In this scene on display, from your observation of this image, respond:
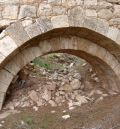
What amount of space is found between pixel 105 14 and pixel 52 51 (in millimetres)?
1301

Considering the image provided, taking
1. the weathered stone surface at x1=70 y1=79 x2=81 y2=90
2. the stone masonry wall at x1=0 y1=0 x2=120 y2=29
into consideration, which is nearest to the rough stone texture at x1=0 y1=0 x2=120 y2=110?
the stone masonry wall at x1=0 y1=0 x2=120 y2=29

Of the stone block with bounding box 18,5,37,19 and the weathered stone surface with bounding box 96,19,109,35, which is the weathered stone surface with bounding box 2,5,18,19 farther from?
the weathered stone surface with bounding box 96,19,109,35

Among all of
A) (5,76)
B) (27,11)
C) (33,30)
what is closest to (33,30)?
(33,30)

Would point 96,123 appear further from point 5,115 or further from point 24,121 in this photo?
point 5,115

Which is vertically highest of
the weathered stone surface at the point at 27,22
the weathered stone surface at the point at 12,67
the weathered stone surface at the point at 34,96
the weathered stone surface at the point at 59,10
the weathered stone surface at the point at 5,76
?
the weathered stone surface at the point at 59,10

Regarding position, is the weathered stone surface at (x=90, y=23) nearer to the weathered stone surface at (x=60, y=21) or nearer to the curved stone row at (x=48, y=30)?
the curved stone row at (x=48, y=30)

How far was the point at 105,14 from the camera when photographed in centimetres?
653

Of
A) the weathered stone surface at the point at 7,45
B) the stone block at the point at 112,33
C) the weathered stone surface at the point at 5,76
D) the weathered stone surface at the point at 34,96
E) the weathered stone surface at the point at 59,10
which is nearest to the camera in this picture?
the weathered stone surface at the point at 7,45

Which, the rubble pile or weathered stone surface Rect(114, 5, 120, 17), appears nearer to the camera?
weathered stone surface Rect(114, 5, 120, 17)

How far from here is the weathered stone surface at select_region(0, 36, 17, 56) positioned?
19.6 ft

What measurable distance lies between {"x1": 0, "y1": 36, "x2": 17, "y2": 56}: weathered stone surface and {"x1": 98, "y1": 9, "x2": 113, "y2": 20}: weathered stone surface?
1722 millimetres

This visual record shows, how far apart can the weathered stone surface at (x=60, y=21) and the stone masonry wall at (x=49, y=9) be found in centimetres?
6

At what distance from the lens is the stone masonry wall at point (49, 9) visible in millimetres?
6047

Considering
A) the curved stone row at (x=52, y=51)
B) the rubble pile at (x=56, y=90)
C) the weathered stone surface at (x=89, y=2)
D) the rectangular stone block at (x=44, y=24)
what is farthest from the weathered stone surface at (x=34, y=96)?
the weathered stone surface at (x=89, y=2)
